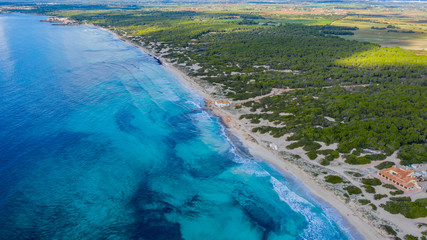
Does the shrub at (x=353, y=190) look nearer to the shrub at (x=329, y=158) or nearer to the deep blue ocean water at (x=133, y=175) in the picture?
the deep blue ocean water at (x=133, y=175)

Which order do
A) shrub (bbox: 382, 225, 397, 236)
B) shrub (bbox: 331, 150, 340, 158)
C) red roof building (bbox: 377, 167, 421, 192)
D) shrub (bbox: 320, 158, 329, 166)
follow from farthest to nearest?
1. shrub (bbox: 331, 150, 340, 158)
2. shrub (bbox: 320, 158, 329, 166)
3. red roof building (bbox: 377, 167, 421, 192)
4. shrub (bbox: 382, 225, 397, 236)

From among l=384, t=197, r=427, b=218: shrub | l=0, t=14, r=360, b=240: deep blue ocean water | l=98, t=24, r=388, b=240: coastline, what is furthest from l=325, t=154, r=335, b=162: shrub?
l=384, t=197, r=427, b=218: shrub

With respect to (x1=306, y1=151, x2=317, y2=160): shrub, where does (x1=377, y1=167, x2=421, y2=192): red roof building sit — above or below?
above

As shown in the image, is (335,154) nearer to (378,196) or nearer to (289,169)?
(289,169)

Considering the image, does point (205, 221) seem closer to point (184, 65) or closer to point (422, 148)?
point (422, 148)

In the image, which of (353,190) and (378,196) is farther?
(353,190)

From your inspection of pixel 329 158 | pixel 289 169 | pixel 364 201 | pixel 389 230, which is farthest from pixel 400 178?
pixel 289 169

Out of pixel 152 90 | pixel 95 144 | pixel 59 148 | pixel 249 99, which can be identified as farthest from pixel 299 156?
pixel 152 90

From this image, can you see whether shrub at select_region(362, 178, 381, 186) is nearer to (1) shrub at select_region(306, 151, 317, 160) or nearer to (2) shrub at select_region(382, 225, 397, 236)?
(2) shrub at select_region(382, 225, 397, 236)
